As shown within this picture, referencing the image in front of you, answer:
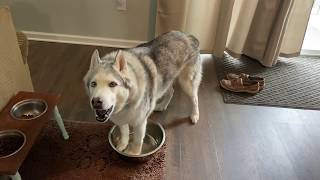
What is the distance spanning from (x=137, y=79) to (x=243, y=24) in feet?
5.56

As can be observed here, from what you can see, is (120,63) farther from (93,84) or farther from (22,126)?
(22,126)

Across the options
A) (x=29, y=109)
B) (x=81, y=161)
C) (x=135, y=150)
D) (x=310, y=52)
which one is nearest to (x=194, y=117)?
(x=135, y=150)

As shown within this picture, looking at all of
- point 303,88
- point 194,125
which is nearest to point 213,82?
point 194,125

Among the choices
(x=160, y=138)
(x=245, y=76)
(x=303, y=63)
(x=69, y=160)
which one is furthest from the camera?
(x=303, y=63)

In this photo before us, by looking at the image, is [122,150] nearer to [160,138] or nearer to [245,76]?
[160,138]

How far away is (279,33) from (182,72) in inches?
48.7

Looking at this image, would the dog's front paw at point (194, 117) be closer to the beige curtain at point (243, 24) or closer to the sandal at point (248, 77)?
the sandal at point (248, 77)

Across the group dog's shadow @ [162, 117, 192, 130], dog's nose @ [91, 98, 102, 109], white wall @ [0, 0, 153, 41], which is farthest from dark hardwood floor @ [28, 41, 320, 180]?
dog's nose @ [91, 98, 102, 109]

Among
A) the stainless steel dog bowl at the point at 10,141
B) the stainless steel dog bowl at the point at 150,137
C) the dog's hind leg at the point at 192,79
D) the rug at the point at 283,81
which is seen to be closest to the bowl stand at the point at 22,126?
the stainless steel dog bowl at the point at 10,141

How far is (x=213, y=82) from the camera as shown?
2.64m

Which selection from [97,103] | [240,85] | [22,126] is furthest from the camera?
[240,85]

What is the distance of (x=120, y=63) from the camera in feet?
4.43

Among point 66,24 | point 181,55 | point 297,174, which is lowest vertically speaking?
point 297,174

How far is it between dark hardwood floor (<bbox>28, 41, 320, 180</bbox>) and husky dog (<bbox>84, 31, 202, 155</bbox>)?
0.61 ft
